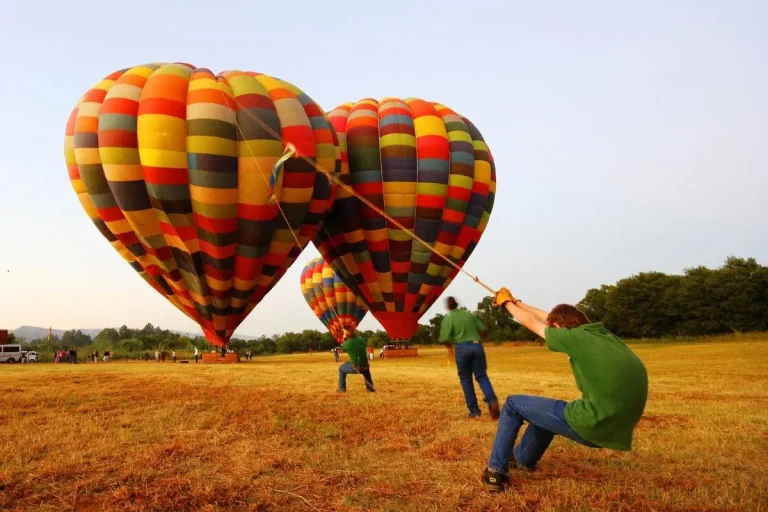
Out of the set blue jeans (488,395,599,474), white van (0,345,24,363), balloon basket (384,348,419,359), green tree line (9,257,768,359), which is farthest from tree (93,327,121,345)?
blue jeans (488,395,599,474)

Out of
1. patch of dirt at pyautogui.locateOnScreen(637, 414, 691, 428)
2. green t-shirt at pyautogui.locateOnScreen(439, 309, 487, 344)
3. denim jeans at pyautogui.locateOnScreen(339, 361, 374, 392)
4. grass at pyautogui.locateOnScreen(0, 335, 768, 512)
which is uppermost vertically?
green t-shirt at pyautogui.locateOnScreen(439, 309, 487, 344)

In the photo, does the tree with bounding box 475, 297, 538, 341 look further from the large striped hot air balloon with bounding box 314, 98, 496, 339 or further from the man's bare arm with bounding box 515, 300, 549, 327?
the man's bare arm with bounding box 515, 300, 549, 327

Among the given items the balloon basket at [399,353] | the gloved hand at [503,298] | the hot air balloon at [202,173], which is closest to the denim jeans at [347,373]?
the hot air balloon at [202,173]

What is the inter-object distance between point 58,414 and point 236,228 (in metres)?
4.72

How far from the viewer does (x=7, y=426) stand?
612cm

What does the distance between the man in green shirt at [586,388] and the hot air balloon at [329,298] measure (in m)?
24.7

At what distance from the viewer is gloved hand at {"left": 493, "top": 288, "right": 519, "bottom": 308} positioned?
11.6 feet

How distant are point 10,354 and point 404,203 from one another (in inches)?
1373

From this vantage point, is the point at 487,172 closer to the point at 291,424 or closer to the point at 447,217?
the point at 447,217

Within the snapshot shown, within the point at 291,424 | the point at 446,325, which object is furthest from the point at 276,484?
the point at 446,325

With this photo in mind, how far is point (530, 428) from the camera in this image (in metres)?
3.95

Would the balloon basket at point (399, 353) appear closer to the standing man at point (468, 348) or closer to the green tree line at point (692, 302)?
the green tree line at point (692, 302)

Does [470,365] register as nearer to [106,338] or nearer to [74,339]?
[106,338]

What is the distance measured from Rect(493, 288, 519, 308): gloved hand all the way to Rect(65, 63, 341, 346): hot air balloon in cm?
728
